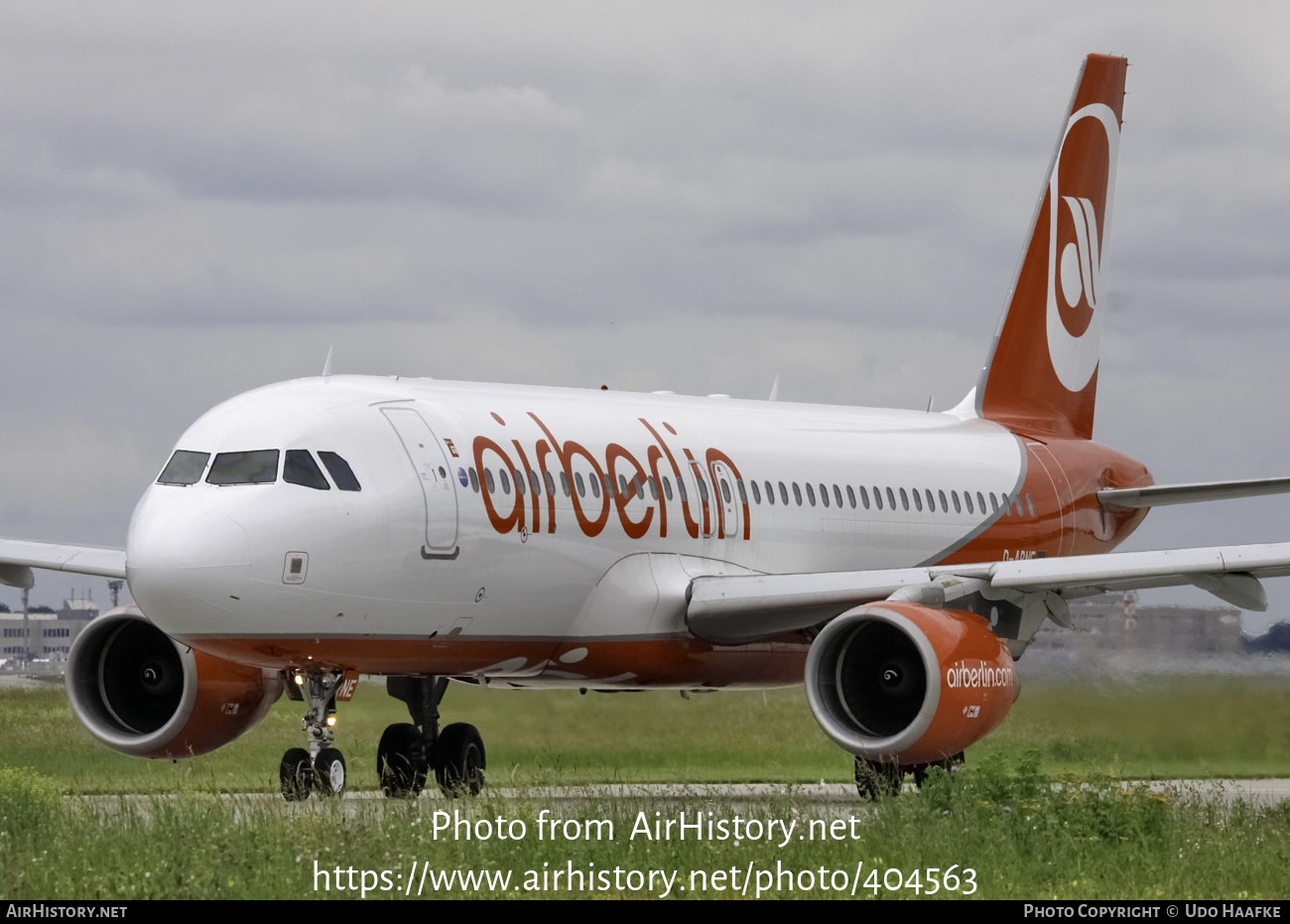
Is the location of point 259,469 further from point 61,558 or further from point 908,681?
point 908,681

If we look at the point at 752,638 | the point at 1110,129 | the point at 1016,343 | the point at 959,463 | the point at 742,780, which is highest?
the point at 1110,129

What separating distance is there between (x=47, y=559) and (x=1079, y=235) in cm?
1504

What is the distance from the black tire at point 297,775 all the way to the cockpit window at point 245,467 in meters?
2.37

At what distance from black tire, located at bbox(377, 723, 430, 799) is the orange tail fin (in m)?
10.3

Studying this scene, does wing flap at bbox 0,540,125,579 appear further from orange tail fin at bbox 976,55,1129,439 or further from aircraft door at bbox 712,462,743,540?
orange tail fin at bbox 976,55,1129,439

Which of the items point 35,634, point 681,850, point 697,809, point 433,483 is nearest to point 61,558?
point 433,483

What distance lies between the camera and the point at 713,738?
2411 cm

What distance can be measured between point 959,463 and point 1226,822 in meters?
9.47

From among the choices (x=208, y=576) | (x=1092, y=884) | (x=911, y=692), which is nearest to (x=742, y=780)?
(x=911, y=692)

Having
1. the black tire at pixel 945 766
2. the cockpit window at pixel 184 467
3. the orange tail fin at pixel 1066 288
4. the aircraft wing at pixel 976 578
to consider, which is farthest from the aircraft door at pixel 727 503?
the orange tail fin at pixel 1066 288

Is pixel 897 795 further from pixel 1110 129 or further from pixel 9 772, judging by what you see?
pixel 1110 129

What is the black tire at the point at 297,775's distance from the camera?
17.3 m

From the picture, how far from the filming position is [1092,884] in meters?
13.2
